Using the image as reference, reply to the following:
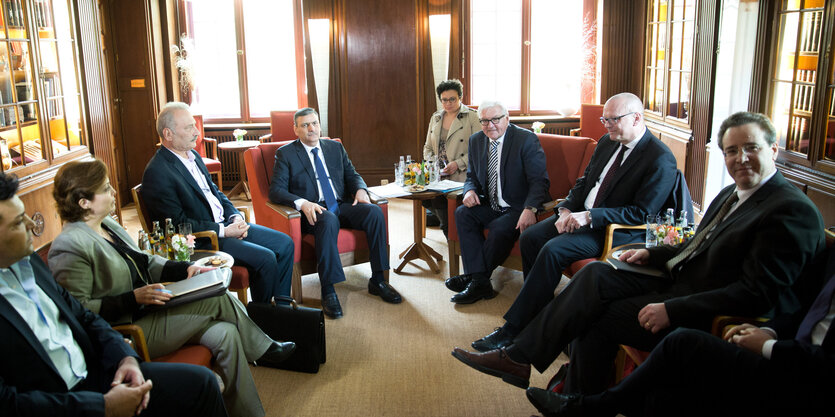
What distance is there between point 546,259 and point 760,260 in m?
1.18

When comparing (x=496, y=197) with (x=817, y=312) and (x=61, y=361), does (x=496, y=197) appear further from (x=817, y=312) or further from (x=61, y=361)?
(x=61, y=361)

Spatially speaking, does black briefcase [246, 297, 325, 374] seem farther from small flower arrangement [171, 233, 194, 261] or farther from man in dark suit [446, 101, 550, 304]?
man in dark suit [446, 101, 550, 304]

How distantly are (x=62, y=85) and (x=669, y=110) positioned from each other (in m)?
5.52

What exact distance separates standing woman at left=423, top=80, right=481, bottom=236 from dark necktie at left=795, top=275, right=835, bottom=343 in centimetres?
303

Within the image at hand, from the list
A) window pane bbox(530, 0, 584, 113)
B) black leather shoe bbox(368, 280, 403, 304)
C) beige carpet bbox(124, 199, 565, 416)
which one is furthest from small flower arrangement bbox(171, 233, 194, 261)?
window pane bbox(530, 0, 584, 113)

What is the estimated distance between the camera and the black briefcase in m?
3.07

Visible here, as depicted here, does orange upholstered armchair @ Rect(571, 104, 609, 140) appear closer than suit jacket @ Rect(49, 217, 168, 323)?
No

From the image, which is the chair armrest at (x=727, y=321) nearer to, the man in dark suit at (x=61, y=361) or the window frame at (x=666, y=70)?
the man in dark suit at (x=61, y=361)

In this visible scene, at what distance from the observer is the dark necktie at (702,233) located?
2512 millimetres

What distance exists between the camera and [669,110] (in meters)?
6.24

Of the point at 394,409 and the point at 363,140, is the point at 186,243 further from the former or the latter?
the point at 363,140

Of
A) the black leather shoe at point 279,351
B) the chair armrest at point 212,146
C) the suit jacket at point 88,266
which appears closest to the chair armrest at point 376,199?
the black leather shoe at point 279,351

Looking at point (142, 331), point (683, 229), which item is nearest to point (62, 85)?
point (142, 331)

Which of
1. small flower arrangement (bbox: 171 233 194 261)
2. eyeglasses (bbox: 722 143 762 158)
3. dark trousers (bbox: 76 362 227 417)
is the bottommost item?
dark trousers (bbox: 76 362 227 417)
